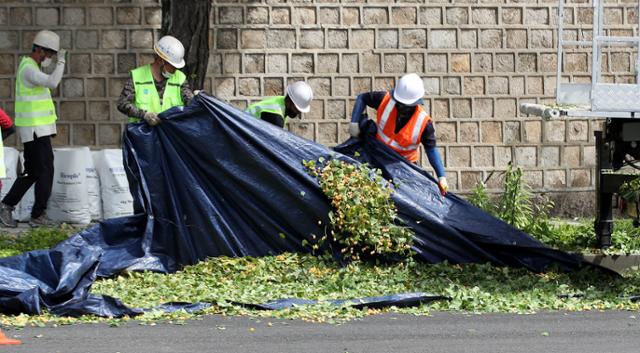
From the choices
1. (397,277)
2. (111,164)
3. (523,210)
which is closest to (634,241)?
(523,210)

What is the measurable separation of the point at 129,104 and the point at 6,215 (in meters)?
2.73

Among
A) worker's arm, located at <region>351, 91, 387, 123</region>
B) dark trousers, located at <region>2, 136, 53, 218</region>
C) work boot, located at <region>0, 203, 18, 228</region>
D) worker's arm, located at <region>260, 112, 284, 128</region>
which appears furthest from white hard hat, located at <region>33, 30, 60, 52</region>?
worker's arm, located at <region>351, 91, 387, 123</region>

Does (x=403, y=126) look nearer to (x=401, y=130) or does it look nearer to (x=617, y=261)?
(x=401, y=130)

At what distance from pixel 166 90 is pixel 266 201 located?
151cm

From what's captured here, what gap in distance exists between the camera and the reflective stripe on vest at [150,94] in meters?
11.7

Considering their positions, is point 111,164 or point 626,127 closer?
point 626,127

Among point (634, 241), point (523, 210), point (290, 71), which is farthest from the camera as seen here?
point (290, 71)

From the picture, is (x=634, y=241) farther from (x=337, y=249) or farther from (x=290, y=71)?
(x=290, y=71)

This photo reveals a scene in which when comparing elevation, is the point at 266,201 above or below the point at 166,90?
below

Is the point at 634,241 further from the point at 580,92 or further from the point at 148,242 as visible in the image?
the point at 148,242

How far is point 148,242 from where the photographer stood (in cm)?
1080

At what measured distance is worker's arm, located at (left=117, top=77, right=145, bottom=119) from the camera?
1127cm

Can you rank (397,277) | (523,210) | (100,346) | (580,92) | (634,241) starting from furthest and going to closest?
1. (523,210)
2. (634,241)
3. (580,92)
4. (397,277)
5. (100,346)

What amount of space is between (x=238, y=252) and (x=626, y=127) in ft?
10.8
